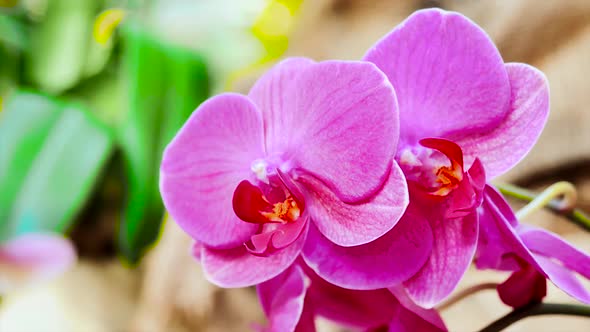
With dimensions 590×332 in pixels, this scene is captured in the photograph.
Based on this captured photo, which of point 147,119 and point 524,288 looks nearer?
point 524,288

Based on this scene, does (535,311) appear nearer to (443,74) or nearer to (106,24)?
(443,74)

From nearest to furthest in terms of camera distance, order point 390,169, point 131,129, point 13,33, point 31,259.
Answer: point 390,169
point 31,259
point 131,129
point 13,33

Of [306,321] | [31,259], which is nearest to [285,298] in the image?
[306,321]

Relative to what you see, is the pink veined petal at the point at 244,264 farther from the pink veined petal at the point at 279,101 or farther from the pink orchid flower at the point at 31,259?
the pink orchid flower at the point at 31,259

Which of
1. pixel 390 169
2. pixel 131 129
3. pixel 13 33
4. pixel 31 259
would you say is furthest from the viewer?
pixel 13 33

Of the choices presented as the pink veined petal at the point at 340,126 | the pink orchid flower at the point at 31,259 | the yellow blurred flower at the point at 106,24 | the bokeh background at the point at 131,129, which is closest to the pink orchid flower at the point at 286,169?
the pink veined petal at the point at 340,126

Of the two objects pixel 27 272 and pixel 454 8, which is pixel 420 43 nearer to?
pixel 454 8

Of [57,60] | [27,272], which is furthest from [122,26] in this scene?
[27,272]
